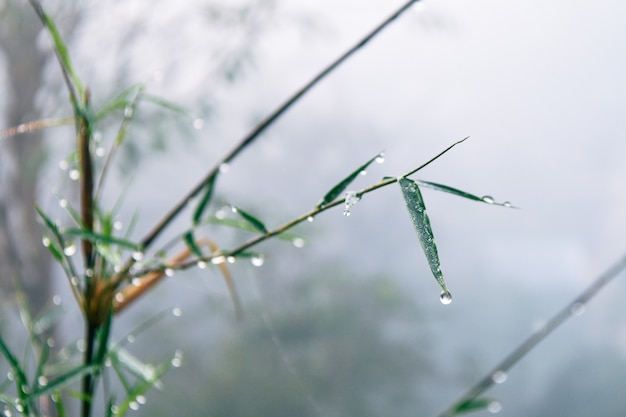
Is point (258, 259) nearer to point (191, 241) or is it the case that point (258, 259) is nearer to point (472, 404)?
point (191, 241)

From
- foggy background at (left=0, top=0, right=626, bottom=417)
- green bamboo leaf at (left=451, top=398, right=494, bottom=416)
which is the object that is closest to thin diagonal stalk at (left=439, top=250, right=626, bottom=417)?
green bamboo leaf at (left=451, top=398, right=494, bottom=416)

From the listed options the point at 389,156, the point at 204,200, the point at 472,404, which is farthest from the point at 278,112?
the point at 389,156

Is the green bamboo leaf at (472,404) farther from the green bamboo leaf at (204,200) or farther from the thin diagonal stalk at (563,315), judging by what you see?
the green bamboo leaf at (204,200)

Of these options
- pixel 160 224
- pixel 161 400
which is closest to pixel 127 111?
pixel 160 224

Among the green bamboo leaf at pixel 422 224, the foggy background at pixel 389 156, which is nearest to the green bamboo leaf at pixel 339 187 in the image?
the green bamboo leaf at pixel 422 224

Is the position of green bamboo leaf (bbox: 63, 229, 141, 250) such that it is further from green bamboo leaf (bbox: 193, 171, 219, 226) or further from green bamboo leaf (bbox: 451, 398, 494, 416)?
green bamboo leaf (bbox: 451, 398, 494, 416)

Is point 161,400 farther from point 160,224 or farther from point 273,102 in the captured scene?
point 160,224
